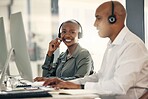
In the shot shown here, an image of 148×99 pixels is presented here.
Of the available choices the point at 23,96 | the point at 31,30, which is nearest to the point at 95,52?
the point at 31,30

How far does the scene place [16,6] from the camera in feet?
12.9

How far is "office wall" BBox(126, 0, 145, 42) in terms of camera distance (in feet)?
12.8

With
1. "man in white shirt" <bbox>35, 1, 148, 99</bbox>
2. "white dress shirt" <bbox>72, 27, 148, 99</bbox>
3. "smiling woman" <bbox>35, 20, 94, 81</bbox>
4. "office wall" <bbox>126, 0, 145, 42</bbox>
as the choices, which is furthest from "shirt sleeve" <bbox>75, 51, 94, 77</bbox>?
"office wall" <bbox>126, 0, 145, 42</bbox>

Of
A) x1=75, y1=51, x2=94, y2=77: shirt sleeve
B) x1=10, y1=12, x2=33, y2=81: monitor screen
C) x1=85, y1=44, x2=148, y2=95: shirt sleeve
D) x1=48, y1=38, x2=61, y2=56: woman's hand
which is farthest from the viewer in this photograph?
x1=48, y1=38, x2=61, y2=56: woman's hand

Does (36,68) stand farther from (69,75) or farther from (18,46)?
(18,46)

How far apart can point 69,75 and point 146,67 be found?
1.05 meters

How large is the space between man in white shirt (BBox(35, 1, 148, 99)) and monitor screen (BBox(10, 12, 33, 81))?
28 cm

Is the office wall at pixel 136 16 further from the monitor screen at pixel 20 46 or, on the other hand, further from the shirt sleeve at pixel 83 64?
the monitor screen at pixel 20 46

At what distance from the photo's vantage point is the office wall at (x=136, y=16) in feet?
12.8

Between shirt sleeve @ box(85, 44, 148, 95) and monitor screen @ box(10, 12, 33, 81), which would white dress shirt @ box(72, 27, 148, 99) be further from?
monitor screen @ box(10, 12, 33, 81)

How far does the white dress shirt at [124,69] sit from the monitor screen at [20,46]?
0.43 meters

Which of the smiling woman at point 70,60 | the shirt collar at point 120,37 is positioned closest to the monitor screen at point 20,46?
the shirt collar at point 120,37

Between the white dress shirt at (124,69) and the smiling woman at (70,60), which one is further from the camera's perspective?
the smiling woman at (70,60)

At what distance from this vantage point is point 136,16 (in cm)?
391
